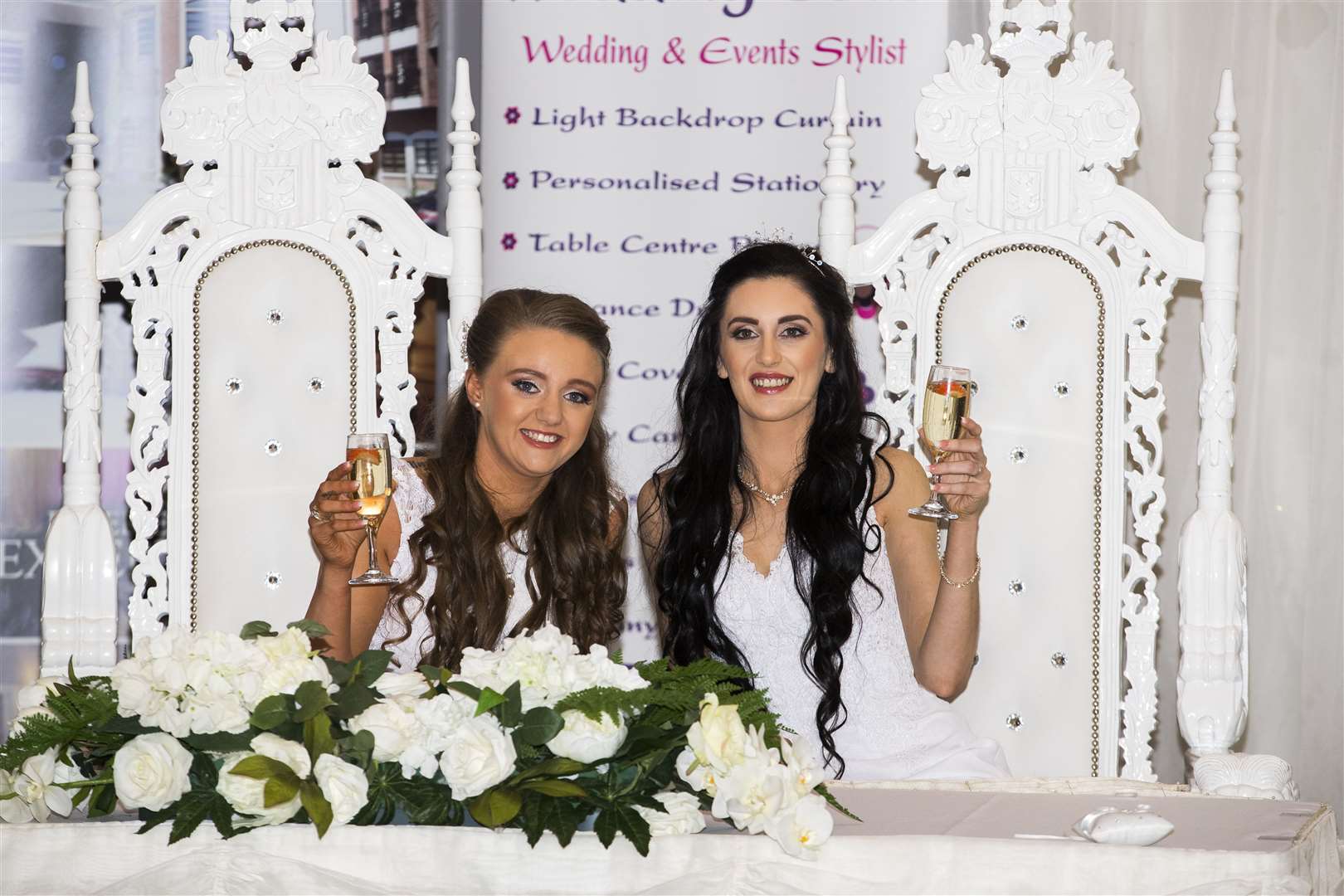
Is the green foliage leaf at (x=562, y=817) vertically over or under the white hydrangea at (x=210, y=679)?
under

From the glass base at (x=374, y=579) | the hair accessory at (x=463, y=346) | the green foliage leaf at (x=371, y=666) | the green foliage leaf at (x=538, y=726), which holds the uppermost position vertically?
the hair accessory at (x=463, y=346)

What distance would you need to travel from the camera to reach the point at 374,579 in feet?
7.98

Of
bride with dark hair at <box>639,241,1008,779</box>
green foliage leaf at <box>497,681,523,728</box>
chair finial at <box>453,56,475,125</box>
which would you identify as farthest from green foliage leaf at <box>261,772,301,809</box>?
chair finial at <box>453,56,475,125</box>

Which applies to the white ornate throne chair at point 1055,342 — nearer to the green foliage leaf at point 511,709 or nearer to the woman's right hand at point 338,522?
the woman's right hand at point 338,522

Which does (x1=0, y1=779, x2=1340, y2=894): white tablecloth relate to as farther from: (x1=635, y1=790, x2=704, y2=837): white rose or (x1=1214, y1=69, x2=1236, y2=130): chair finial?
(x1=1214, y1=69, x2=1236, y2=130): chair finial

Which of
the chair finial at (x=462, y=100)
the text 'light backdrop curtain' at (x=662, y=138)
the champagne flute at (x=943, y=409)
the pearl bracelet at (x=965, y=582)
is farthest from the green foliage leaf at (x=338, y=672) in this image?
the text 'light backdrop curtain' at (x=662, y=138)

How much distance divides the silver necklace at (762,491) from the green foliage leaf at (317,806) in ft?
5.13

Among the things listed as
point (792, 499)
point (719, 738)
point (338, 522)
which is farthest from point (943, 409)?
point (338, 522)

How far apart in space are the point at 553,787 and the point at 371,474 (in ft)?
3.03

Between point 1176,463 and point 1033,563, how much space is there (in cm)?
86

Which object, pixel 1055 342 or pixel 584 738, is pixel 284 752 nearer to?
pixel 584 738

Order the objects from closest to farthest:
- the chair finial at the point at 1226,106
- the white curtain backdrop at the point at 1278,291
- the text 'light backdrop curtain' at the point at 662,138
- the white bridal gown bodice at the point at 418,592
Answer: the white bridal gown bodice at the point at 418,592 → the chair finial at the point at 1226,106 → the white curtain backdrop at the point at 1278,291 → the text 'light backdrop curtain' at the point at 662,138

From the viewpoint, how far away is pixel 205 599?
3.09 m

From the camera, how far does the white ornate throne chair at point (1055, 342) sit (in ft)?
10.2
